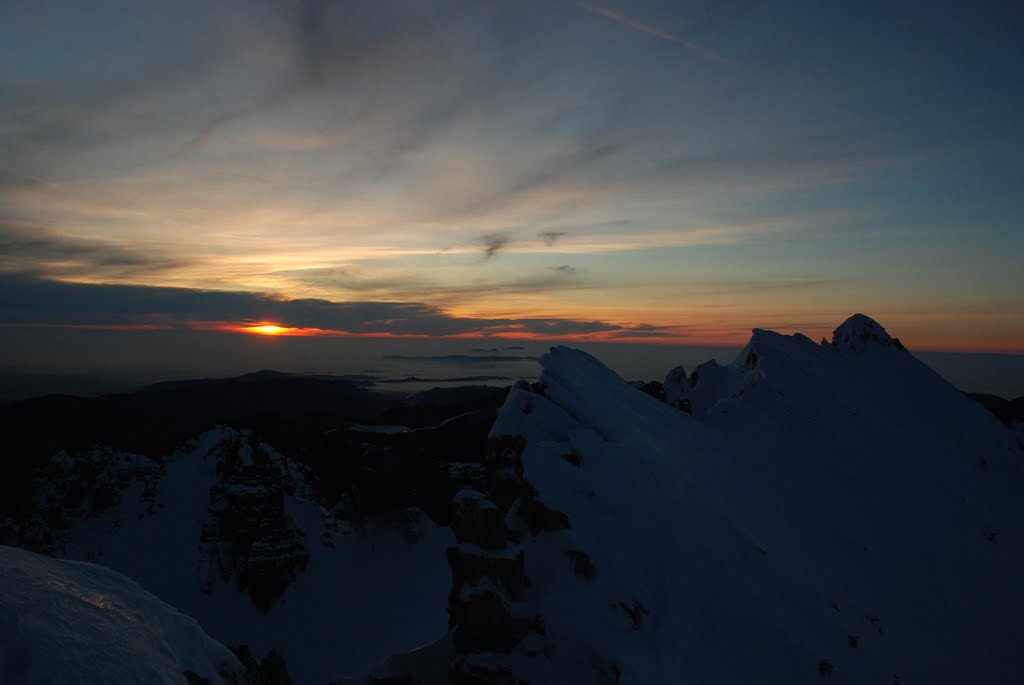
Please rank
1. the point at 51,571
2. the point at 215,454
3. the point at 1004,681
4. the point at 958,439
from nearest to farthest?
the point at 51,571 → the point at 1004,681 → the point at 958,439 → the point at 215,454

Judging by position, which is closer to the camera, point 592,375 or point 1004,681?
point 1004,681

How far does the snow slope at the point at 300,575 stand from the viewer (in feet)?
100

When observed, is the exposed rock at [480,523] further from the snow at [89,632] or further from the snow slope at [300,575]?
the snow slope at [300,575]

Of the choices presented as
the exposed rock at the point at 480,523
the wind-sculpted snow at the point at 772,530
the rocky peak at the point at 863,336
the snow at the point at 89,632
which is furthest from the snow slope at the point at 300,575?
the rocky peak at the point at 863,336

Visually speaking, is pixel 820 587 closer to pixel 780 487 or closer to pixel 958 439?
pixel 780 487

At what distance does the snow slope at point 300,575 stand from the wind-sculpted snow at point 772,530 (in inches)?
512

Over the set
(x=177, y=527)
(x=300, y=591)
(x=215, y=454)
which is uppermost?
(x=215, y=454)

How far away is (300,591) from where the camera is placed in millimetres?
34562

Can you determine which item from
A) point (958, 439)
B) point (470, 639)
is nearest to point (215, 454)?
point (470, 639)

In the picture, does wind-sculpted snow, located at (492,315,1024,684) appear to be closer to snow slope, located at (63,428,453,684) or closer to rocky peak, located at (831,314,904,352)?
rocky peak, located at (831,314,904,352)

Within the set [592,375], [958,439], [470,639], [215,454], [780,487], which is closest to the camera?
[470,639]

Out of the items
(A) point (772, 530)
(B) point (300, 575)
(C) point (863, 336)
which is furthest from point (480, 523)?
(C) point (863, 336)

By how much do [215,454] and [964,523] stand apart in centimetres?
4470

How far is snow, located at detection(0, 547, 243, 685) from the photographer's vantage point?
16.7 feet
